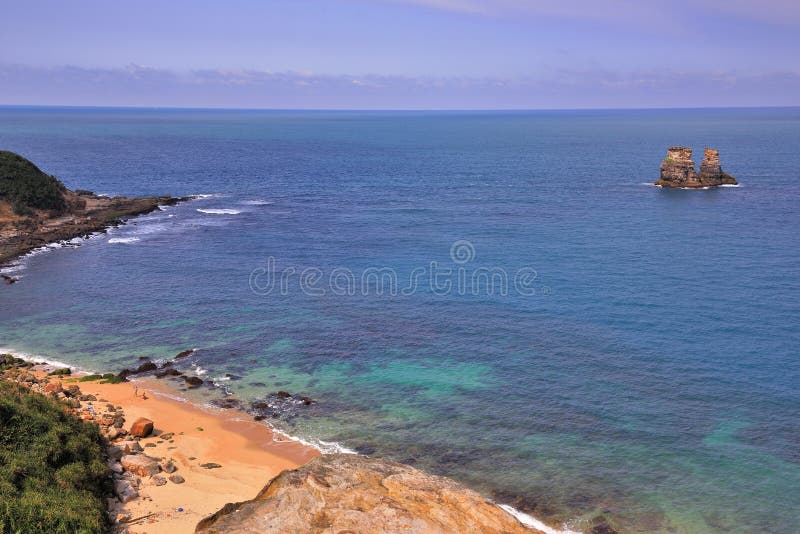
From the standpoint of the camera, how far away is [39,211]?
108 m

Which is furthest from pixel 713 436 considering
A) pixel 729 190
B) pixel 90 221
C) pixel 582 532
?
pixel 729 190

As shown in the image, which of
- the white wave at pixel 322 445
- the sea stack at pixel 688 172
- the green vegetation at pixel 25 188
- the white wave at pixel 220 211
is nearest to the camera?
the white wave at pixel 322 445

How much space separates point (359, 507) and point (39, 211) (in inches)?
4135

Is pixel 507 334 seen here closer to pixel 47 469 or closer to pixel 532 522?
pixel 532 522

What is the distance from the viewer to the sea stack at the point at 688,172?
140125 millimetres

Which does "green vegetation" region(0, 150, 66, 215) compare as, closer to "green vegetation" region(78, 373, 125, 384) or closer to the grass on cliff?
"green vegetation" region(78, 373, 125, 384)

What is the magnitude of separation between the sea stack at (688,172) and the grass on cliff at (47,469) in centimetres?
13145

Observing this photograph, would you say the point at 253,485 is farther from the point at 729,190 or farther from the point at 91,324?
the point at 729,190

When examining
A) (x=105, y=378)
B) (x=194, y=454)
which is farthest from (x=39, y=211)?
(x=194, y=454)

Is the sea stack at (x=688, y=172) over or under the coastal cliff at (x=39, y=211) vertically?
over

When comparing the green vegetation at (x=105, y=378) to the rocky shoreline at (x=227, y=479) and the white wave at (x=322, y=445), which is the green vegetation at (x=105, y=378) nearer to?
the rocky shoreline at (x=227, y=479)

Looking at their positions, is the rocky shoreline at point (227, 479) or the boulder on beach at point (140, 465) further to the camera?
the boulder on beach at point (140, 465)

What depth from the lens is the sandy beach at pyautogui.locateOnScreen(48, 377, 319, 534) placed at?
116ft

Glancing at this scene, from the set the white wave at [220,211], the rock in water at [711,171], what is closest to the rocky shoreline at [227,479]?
the white wave at [220,211]
